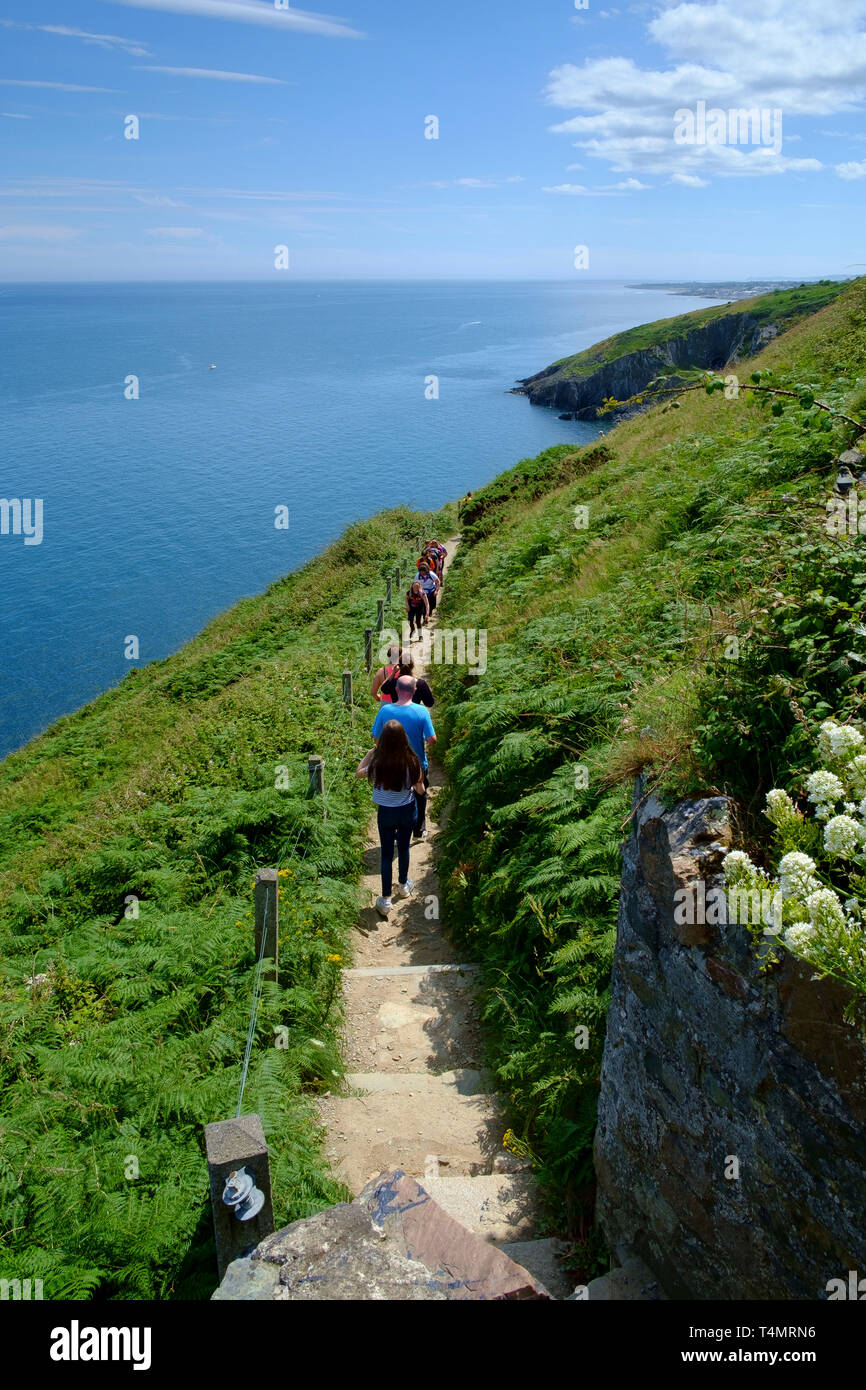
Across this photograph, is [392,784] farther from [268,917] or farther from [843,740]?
[843,740]

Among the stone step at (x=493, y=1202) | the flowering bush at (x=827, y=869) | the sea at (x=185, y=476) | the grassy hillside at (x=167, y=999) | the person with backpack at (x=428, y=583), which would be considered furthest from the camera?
the sea at (x=185, y=476)

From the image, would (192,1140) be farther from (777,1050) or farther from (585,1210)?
(777,1050)

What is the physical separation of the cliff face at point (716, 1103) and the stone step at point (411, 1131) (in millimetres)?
1319

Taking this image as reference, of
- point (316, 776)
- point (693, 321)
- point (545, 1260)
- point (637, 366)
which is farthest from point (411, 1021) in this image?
point (693, 321)

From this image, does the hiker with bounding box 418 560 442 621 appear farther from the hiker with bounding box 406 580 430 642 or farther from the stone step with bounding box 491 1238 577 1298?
the stone step with bounding box 491 1238 577 1298

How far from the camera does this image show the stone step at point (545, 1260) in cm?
458

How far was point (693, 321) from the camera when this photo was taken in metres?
119

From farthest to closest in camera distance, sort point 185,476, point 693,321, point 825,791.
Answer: point 693,321
point 185,476
point 825,791

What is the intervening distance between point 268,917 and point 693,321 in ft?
433

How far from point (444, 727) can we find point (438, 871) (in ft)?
13.8

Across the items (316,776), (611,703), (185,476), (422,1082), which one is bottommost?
(422,1082)

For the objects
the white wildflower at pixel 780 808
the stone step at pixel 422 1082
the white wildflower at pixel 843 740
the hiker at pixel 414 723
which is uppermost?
the white wildflower at pixel 843 740

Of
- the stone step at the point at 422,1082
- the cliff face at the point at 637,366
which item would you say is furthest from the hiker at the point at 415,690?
the cliff face at the point at 637,366

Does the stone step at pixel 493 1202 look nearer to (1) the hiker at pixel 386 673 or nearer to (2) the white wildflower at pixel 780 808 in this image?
(2) the white wildflower at pixel 780 808
